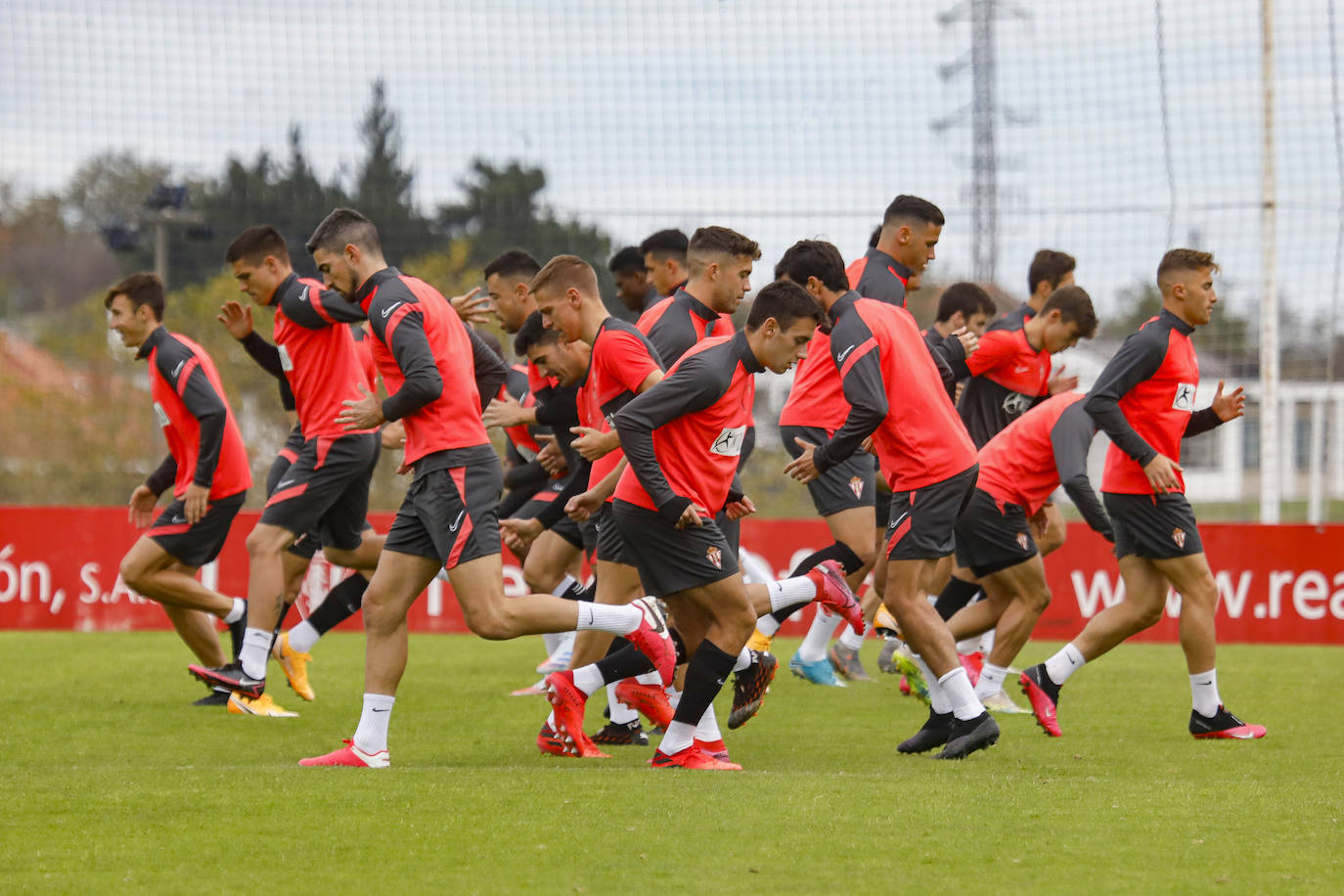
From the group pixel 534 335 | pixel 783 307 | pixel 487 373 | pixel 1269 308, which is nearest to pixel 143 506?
pixel 487 373

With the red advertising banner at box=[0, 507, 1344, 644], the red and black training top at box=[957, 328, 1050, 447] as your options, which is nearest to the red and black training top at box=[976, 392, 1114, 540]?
the red and black training top at box=[957, 328, 1050, 447]

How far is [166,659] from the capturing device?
36.7 feet

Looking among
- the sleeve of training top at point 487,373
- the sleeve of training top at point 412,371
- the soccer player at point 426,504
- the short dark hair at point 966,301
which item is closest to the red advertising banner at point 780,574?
the short dark hair at point 966,301

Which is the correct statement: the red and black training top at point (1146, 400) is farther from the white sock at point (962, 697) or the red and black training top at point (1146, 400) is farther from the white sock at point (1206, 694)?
the white sock at point (962, 697)

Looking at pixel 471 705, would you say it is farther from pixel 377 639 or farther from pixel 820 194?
pixel 820 194

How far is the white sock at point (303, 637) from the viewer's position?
8898 mm

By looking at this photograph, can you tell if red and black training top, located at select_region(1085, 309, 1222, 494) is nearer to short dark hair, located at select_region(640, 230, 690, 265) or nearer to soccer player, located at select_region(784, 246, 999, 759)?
soccer player, located at select_region(784, 246, 999, 759)

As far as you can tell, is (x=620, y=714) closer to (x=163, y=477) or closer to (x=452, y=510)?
(x=452, y=510)

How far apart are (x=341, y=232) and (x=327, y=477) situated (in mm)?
2318

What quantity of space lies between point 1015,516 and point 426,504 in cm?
356

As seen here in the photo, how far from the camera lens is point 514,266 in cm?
876

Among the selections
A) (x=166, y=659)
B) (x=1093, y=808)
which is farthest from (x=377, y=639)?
(x=166, y=659)

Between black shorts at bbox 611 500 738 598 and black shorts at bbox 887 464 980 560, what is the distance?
0.90m

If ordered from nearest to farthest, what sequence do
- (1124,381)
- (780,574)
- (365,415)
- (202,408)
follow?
(365,415) → (1124,381) → (202,408) → (780,574)
